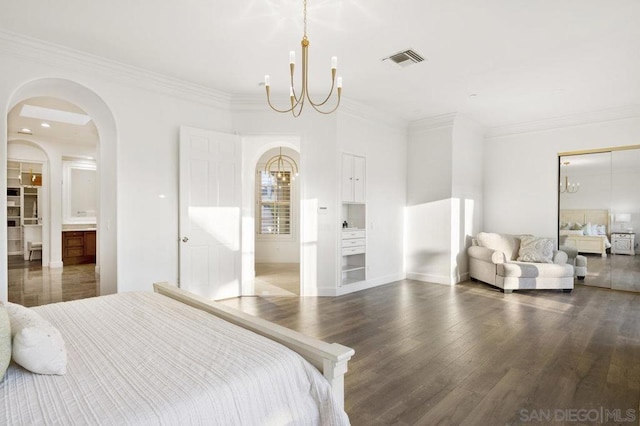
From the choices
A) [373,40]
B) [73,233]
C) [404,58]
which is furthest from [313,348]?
[73,233]

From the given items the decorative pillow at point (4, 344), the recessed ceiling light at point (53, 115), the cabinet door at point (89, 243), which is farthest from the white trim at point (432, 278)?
the cabinet door at point (89, 243)

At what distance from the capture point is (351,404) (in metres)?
2.26

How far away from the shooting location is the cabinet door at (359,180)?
556 centimetres

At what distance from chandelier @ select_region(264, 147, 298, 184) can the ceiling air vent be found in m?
4.77

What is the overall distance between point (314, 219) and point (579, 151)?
4.80 meters

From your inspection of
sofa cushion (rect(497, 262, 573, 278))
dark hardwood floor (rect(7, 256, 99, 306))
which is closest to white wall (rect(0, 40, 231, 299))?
dark hardwood floor (rect(7, 256, 99, 306))

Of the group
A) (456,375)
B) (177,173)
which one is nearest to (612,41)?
(456,375)

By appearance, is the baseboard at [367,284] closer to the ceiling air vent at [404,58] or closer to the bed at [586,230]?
the bed at [586,230]

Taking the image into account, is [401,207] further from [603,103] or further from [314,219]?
[603,103]

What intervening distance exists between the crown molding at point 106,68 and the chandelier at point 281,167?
3418mm

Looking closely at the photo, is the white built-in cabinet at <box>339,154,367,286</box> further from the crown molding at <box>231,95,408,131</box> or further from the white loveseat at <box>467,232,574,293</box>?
the white loveseat at <box>467,232,574,293</box>

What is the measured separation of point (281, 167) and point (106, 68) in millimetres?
4811

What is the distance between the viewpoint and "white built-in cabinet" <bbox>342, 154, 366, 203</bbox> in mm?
5387

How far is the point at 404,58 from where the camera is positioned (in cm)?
390
